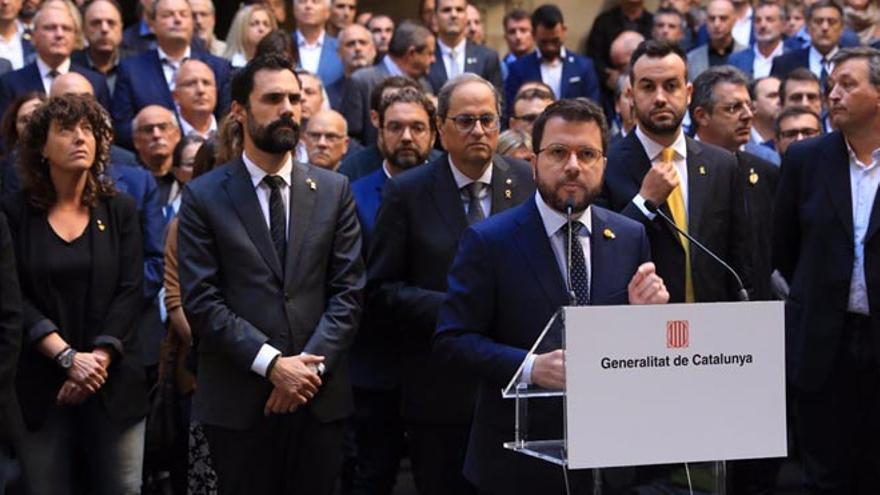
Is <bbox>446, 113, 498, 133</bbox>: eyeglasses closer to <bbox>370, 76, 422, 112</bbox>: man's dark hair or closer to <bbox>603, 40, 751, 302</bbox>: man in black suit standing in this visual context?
<bbox>603, 40, 751, 302</bbox>: man in black suit standing

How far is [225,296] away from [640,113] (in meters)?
1.94

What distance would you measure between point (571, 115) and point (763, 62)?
8563 mm

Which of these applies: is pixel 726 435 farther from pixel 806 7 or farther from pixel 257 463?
pixel 806 7

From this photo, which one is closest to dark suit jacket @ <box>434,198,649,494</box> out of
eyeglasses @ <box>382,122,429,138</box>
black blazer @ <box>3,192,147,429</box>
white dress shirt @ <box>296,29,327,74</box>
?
black blazer @ <box>3,192,147,429</box>

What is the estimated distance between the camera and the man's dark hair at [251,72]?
6.60 meters

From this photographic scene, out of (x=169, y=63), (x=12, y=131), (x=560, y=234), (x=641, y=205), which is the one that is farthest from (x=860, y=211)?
(x=169, y=63)

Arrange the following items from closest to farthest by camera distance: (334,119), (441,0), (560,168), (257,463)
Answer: (560,168) < (257,463) < (334,119) < (441,0)

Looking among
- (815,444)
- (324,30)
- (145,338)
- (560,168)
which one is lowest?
(815,444)

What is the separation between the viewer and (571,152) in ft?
16.9

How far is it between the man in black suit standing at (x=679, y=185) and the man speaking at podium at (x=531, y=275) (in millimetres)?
1217

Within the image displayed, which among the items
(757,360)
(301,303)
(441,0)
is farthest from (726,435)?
(441,0)

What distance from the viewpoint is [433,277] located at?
22.3 ft

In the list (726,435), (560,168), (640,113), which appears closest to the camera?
(726,435)

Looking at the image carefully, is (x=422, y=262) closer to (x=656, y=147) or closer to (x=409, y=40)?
(x=656, y=147)
